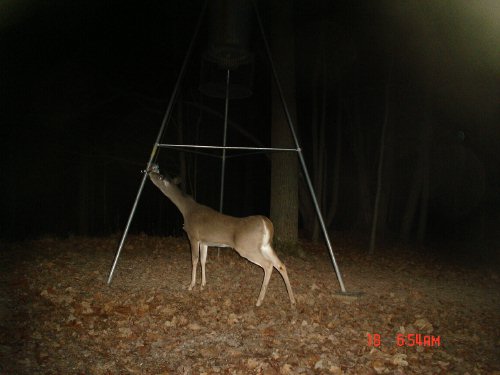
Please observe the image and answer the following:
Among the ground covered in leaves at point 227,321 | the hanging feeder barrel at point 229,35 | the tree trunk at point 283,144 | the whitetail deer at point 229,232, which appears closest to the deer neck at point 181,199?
the whitetail deer at point 229,232

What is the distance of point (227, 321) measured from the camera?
4.62 m

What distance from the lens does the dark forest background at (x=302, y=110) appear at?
1293 cm

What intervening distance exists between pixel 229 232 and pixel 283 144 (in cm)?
387

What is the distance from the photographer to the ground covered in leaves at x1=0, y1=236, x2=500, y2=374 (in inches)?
145

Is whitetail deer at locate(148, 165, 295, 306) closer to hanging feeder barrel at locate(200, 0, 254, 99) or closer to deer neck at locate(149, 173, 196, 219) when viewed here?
deer neck at locate(149, 173, 196, 219)

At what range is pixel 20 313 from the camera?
447cm

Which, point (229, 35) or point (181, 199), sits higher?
point (229, 35)

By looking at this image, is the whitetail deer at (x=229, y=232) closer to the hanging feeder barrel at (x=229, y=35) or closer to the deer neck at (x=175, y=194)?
the deer neck at (x=175, y=194)

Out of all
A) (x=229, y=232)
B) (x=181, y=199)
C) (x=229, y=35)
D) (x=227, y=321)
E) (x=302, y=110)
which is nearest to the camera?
(x=227, y=321)

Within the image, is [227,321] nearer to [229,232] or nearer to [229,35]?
Result: [229,232]

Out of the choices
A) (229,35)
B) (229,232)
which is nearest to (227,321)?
(229,232)

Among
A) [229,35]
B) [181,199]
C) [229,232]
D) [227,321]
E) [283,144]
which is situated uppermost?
[229,35]

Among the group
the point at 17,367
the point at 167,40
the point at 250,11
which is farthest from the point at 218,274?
the point at 167,40

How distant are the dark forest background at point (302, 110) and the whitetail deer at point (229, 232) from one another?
3.08 metres
